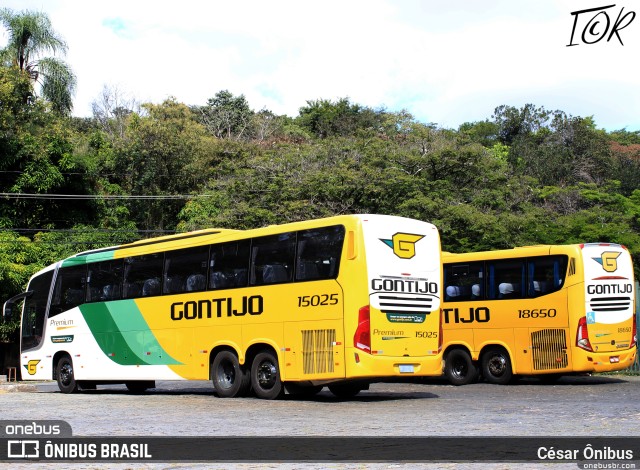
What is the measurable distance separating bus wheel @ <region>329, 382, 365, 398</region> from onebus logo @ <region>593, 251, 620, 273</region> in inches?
278

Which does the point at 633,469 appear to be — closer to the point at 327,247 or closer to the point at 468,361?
the point at 327,247

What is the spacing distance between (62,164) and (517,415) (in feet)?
106

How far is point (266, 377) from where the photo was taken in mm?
18406

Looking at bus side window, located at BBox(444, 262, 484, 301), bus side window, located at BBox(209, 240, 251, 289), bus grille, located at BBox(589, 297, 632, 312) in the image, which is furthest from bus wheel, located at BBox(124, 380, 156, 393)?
bus grille, located at BBox(589, 297, 632, 312)

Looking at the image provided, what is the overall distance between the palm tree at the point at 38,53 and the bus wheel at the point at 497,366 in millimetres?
30849

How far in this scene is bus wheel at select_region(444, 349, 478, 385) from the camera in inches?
938

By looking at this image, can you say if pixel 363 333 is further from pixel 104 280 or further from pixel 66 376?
pixel 66 376

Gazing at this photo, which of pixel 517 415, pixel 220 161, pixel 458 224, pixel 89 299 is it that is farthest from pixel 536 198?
pixel 517 415

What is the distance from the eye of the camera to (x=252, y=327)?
18.6m

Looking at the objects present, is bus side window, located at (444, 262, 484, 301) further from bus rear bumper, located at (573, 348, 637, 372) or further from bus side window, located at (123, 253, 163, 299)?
bus side window, located at (123, 253, 163, 299)

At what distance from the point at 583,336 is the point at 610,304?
1221 millimetres

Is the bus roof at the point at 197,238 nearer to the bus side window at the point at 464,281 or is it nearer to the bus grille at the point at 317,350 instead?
the bus grille at the point at 317,350

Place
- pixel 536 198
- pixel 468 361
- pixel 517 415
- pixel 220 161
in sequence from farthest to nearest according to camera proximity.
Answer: pixel 220 161
pixel 536 198
pixel 468 361
pixel 517 415

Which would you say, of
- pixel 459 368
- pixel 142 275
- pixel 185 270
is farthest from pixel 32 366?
pixel 459 368
